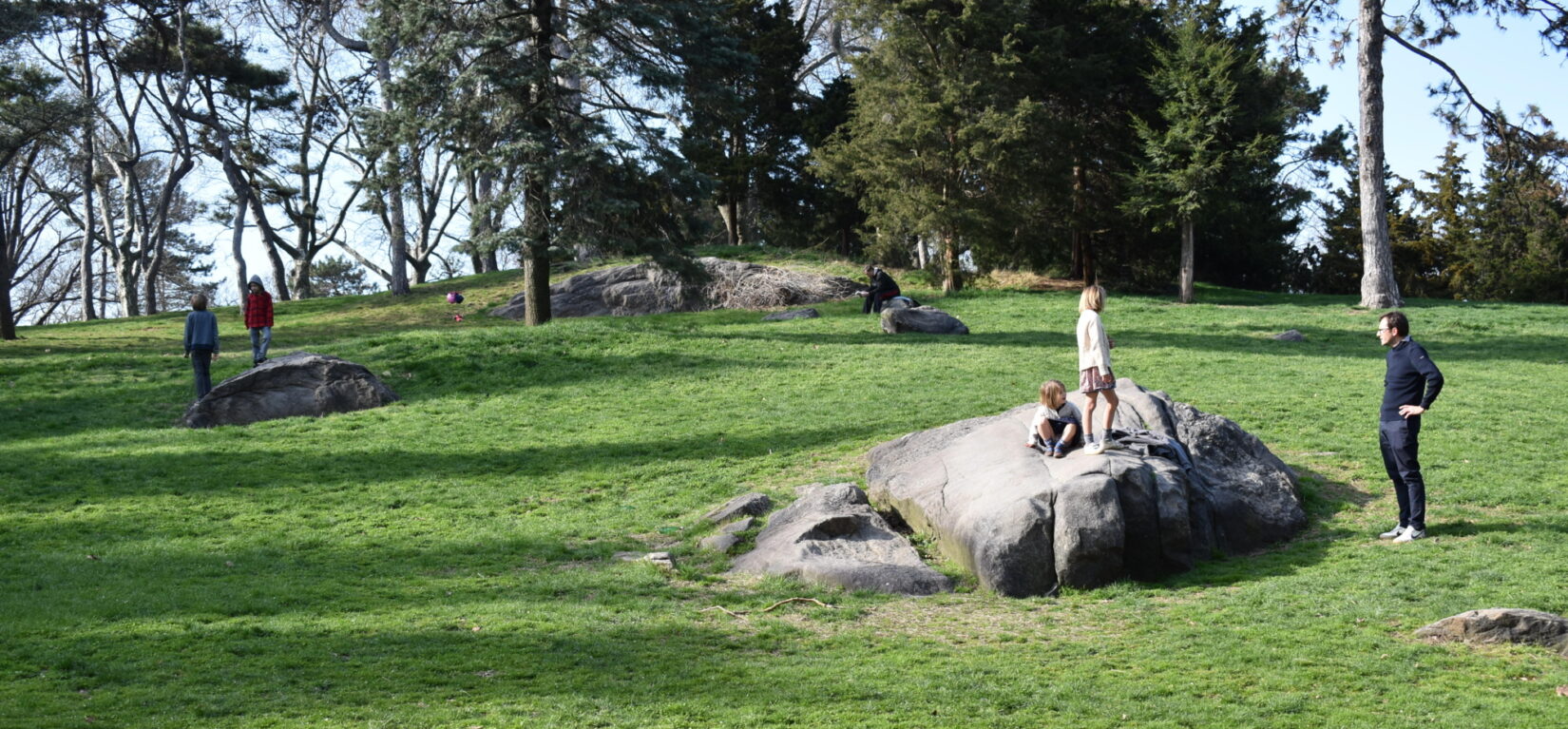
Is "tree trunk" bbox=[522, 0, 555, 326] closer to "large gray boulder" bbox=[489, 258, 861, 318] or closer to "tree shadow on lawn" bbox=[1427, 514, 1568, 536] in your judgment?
"large gray boulder" bbox=[489, 258, 861, 318]

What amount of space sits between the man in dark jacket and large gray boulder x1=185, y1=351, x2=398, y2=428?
15855 millimetres

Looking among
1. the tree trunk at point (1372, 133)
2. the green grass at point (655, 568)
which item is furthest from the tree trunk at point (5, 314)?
the tree trunk at point (1372, 133)

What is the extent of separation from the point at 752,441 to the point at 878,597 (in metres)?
6.62

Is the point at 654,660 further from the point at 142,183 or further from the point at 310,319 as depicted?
the point at 142,183

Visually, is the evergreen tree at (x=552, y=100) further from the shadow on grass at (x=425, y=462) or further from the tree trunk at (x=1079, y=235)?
the tree trunk at (x=1079, y=235)

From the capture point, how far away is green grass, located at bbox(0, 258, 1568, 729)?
24.3 ft

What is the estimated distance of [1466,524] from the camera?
11.2 meters

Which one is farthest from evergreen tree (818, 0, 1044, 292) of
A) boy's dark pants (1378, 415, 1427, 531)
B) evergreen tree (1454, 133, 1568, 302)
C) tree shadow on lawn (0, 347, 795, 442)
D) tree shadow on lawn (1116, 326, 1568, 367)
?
boy's dark pants (1378, 415, 1427, 531)

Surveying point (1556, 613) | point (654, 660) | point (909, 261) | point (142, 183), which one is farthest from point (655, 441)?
point (142, 183)

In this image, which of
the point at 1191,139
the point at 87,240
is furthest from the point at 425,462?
the point at 87,240

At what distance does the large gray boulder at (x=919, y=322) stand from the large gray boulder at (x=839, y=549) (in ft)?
44.0

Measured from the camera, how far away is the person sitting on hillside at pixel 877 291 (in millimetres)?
28406

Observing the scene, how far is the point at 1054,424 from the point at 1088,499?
1591mm

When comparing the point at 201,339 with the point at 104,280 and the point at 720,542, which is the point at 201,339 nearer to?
the point at 720,542
